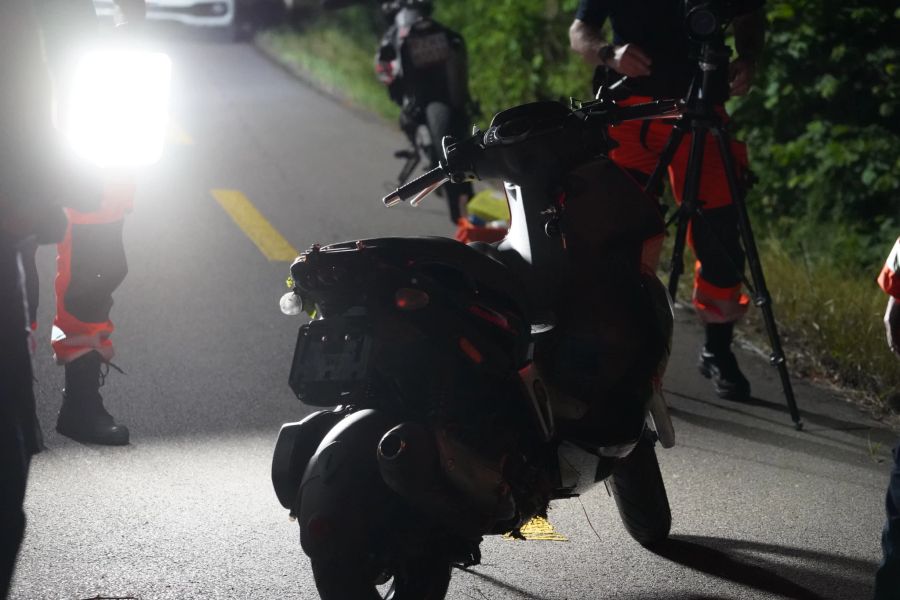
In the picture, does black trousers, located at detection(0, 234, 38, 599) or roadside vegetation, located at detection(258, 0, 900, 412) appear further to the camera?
roadside vegetation, located at detection(258, 0, 900, 412)

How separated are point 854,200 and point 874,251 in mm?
369

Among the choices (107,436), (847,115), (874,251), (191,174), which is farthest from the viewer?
(191,174)

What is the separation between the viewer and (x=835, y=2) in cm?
825

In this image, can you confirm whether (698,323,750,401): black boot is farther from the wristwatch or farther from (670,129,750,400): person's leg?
the wristwatch

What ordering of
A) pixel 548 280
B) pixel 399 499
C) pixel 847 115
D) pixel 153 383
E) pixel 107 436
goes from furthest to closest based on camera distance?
pixel 847 115 < pixel 153 383 < pixel 107 436 < pixel 548 280 < pixel 399 499

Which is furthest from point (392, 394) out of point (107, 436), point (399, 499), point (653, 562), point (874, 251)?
point (874, 251)

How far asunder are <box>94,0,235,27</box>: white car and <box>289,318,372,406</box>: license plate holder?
1585 cm

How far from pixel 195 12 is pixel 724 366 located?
14.0 meters

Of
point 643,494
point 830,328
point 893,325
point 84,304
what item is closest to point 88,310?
point 84,304

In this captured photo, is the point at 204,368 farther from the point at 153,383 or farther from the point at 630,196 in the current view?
the point at 630,196

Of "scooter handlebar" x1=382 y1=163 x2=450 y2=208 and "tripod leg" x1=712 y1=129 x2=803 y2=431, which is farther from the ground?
"scooter handlebar" x1=382 y1=163 x2=450 y2=208

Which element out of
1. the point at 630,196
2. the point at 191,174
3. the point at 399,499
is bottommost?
the point at 191,174

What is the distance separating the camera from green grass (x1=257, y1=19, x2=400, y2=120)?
13820 millimetres

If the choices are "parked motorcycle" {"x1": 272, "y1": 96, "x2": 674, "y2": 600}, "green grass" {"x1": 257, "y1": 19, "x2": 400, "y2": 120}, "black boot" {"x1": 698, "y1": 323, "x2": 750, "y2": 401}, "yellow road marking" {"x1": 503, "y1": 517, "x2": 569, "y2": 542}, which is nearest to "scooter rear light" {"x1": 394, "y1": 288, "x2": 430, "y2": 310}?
"parked motorcycle" {"x1": 272, "y1": 96, "x2": 674, "y2": 600}
